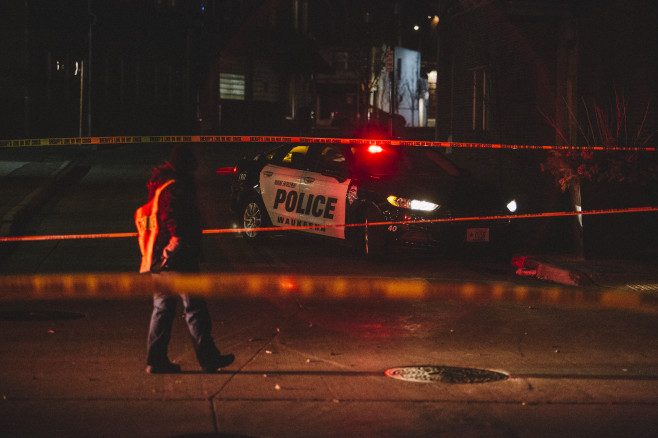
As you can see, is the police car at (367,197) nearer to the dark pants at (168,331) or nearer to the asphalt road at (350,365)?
the asphalt road at (350,365)

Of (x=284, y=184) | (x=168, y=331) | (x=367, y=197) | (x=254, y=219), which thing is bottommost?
(x=168, y=331)

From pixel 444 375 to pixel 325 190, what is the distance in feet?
20.7

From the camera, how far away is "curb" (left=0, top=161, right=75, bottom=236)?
1496cm

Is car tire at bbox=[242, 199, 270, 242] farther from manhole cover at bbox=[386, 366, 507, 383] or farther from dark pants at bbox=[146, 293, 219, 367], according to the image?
manhole cover at bbox=[386, 366, 507, 383]

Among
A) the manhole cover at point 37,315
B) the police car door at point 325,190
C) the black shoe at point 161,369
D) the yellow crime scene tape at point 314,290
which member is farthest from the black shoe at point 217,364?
the police car door at point 325,190

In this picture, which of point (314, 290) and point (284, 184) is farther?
Answer: point (284, 184)

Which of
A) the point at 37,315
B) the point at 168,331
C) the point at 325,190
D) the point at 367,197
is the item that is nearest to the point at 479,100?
the point at 325,190

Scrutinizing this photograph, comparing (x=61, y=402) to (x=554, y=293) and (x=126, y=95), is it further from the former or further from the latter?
(x=126, y=95)

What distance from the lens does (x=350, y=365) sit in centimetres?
748

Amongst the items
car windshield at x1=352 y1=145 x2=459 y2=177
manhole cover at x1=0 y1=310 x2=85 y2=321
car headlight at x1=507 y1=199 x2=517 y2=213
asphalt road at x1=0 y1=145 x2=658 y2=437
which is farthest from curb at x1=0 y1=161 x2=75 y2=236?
car headlight at x1=507 y1=199 x2=517 y2=213

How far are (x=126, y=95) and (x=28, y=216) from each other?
70.4 feet

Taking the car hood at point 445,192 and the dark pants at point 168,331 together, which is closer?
the dark pants at point 168,331

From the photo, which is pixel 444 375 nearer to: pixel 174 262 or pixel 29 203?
pixel 174 262

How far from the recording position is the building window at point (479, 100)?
24.5 metres
